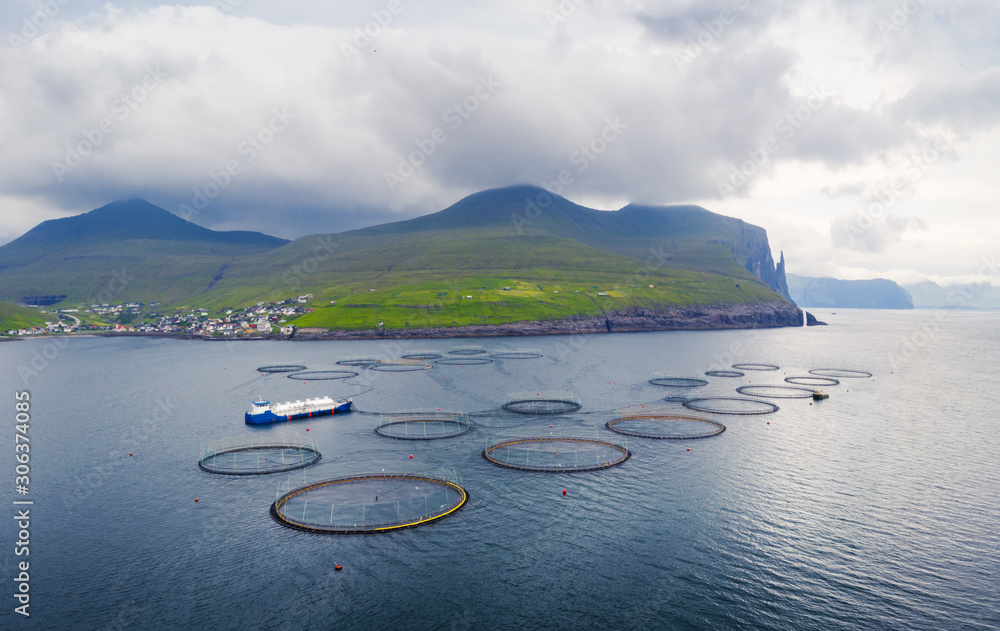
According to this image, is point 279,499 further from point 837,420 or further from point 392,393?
point 837,420

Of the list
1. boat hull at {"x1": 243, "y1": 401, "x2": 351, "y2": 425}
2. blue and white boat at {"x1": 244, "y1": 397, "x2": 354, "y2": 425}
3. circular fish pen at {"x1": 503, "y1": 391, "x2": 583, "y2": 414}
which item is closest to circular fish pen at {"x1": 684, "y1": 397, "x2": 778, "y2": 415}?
circular fish pen at {"x1": 503, "y1": 391, "x2": 583, "y2": 414}

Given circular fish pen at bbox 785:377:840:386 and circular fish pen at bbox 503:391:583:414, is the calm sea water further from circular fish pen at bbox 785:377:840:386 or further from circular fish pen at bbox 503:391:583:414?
circular fish pen at bbox 785:377:840:386

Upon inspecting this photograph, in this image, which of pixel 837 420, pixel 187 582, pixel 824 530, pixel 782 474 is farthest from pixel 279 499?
pixel 837 420

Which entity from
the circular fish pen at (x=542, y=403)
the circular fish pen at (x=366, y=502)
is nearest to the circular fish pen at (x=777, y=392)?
the circular fish pen at (x=542, y=403)

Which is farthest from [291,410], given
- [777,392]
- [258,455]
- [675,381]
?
[777,392]

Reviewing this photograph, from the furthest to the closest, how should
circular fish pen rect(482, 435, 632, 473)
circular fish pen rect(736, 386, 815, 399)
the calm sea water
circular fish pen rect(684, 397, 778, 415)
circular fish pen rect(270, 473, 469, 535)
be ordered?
circular fish pen rect(736, 386, 815, 399), circular fish pen rect(684, 397, 778, 415), circular fish pen rect(482, 435, 632, 473), circular fish pen rect(270, 473, 469, 535), the calm sea water

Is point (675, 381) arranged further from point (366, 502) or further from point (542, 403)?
point (366, 502)

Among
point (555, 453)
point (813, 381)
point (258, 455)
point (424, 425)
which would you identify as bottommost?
point (258, 455)

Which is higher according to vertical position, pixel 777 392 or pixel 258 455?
pixel 777 392
